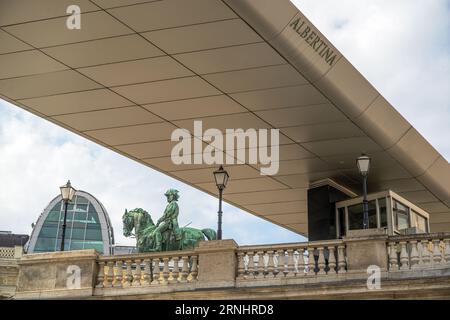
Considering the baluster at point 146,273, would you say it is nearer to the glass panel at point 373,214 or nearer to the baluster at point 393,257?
the baluster at point 393,257

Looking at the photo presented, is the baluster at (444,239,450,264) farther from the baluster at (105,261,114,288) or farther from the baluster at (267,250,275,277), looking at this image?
the baluster at (105,261,114,288)

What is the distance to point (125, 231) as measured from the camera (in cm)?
3003

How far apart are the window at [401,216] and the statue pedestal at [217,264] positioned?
8123 mm

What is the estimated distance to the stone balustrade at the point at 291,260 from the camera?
761 inches

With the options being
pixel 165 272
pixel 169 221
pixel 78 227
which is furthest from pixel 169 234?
pixel 78 227

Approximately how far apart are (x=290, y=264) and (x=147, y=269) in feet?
11.4

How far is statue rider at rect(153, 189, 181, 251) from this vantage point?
1048 inches

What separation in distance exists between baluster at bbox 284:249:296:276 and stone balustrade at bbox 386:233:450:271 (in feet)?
7.22

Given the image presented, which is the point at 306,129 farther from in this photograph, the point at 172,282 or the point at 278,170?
the point at 172,282

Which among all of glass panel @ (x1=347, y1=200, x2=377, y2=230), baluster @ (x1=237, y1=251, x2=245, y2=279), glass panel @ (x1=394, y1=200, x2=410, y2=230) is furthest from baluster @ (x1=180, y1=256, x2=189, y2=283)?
glass panel @ (x1=394, y1=200, x2=410, y2=230)

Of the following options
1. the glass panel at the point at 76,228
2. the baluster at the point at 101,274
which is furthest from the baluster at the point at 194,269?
the glass panel at the point at 76,228

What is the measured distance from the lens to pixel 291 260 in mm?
19719
